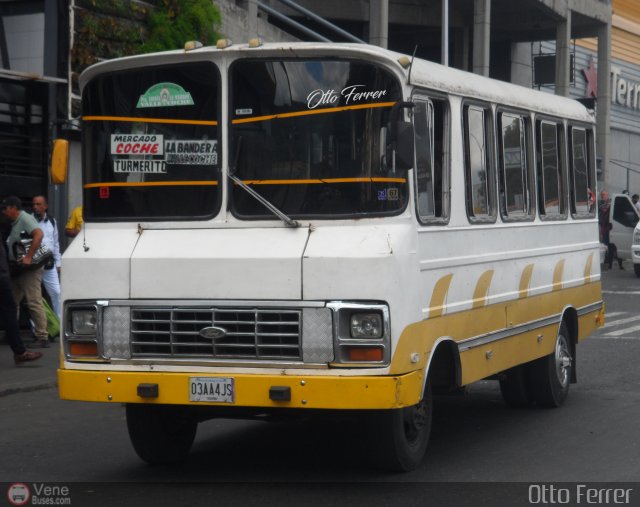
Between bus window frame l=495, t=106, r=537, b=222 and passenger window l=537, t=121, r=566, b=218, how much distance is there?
195 millimetres

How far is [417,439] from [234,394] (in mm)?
1366

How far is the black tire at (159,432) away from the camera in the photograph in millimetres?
8367

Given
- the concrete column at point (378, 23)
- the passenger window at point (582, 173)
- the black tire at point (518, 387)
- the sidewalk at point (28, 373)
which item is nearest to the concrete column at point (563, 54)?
the concrete column at point (378, 23)

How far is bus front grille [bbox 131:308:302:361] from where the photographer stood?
750 centimetres

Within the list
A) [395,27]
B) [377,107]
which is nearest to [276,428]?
[377,107]

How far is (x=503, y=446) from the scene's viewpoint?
9.21 m

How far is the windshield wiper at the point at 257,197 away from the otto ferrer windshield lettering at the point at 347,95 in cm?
57

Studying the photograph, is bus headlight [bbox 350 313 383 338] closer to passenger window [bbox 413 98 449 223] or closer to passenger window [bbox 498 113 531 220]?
passenger window [bbox 413 98 449 223]

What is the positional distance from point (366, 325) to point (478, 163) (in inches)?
86.7

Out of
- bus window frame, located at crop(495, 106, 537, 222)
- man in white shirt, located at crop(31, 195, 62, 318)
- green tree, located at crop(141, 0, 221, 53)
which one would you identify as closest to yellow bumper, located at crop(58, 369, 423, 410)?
bus window frame, located at crop(495, 106, 537, 222)

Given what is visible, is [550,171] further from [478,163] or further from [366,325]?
[366,325]

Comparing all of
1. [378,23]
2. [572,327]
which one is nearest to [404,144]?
[572,327]

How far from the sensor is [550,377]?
428 inches

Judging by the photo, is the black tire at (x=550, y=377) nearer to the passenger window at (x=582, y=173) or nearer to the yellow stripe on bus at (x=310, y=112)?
the passenger window at (x=582, y=173)
